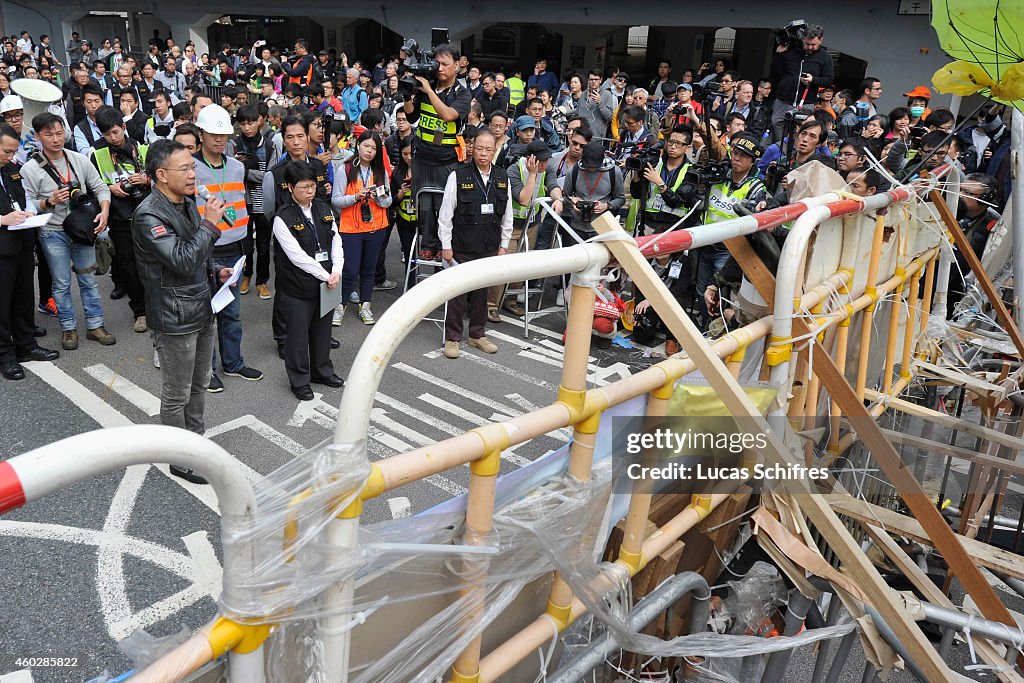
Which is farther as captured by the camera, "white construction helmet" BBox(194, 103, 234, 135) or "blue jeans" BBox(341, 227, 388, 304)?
"blue jeans" BBox(341, 227, 388, 304)

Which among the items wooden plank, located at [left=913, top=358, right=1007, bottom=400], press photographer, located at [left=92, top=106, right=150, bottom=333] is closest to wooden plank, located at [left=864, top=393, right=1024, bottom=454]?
wooden plank, located at [left=913, top=358, right=1007, bottom=400]

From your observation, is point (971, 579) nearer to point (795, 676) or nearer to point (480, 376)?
point (795, 676)

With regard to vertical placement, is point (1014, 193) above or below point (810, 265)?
above

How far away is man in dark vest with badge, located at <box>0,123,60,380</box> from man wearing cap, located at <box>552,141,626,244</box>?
445cm

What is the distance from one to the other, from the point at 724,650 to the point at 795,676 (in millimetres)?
1534

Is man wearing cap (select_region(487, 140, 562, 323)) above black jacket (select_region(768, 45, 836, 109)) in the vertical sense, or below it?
below

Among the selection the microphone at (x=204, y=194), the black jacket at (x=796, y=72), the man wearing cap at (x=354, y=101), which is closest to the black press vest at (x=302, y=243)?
the microphone at (x=204, y=194)

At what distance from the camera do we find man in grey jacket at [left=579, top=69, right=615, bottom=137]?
1355 cm

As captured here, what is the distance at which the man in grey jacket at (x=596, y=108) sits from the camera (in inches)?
534

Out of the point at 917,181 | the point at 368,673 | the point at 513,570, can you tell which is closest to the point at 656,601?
the point at 513,570

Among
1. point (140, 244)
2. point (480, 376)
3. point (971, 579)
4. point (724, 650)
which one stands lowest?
point (480, 376)

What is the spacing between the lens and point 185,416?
15.6 feet

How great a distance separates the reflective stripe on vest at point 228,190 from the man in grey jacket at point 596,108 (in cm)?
870

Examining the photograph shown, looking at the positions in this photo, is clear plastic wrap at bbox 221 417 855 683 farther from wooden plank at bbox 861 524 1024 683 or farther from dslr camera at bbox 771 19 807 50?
dslr camera at bbox 771 19 807 50
